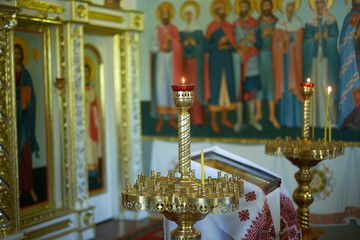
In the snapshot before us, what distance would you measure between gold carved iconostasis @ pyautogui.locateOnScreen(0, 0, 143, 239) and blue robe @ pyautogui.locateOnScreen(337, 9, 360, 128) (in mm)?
2707

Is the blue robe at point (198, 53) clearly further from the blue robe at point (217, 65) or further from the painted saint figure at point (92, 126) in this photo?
the painted saint figure at point (92, 126)

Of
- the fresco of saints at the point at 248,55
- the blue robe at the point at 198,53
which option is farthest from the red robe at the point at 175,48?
the fresco of saints at the point at 248,55

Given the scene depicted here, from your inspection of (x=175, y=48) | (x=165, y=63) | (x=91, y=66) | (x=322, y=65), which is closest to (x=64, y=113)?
(x=91, y=66)

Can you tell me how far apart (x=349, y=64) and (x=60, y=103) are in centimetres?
323

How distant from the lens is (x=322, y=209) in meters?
5.49

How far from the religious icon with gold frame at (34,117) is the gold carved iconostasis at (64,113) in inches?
0.4

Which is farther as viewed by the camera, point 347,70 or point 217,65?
point 217,65

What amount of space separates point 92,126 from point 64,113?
0.86 metres

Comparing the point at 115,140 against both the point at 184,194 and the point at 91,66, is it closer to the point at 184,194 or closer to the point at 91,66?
the point at 91,66

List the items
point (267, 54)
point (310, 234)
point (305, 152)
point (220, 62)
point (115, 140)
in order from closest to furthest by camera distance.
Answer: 1. point (305, 152)
2. point (310, 234)
3. point (267, 54)
4. point (220, 62)
5. point (115, 140)

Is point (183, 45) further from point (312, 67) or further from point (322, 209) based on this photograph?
point (322, 209)

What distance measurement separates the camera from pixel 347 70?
5266mm

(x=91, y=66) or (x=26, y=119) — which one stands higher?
(x=91, y=66)

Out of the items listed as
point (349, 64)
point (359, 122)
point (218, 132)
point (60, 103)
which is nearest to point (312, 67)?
point (349, 64)
